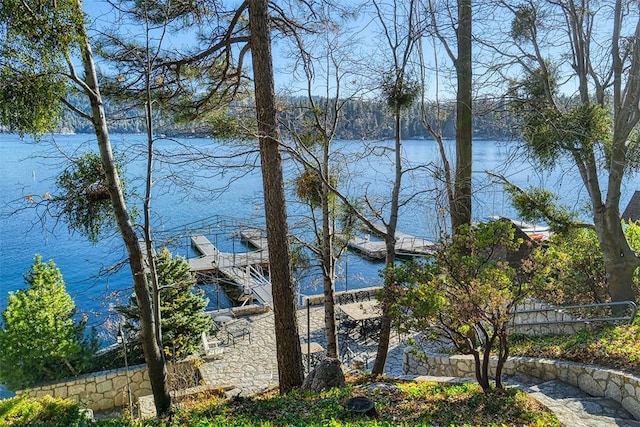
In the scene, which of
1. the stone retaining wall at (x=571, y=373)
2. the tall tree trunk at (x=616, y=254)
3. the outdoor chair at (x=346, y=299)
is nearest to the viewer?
the stone retaining wall at (x=571, y=373)

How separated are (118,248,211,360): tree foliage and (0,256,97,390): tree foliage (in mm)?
1082

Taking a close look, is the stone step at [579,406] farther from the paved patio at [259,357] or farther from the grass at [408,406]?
the paved patio at [259,357]

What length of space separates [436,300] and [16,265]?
21.4 m

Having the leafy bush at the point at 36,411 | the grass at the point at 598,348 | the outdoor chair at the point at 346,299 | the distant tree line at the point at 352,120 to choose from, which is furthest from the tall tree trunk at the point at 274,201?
the outdoor chair at the point at 346,299

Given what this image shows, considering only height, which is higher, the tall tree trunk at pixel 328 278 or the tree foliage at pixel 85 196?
the tree foliage at pixel 85 196

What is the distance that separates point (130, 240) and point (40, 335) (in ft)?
15.5

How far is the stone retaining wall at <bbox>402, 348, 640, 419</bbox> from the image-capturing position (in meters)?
4.43

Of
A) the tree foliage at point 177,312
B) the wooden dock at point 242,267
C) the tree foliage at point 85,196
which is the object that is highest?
the tree foliage at point 85,196

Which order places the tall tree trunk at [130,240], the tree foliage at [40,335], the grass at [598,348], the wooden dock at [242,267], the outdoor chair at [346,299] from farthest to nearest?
1. the wooden dock at [242,267]
2. the outdoor chair at [346,299]
3. the tree foliage at [40,335]
4. the tall tree trunk at [130,240]
5. the grass at [598,348]

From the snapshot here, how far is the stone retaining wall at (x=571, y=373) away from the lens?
443 centimetres

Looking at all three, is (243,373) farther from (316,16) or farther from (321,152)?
(316,16)

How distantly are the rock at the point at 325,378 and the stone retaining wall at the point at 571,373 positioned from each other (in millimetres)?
1157

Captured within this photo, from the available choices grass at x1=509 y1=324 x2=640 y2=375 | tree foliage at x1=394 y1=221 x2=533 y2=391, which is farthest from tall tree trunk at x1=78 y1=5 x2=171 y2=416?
grass at x1=509 y1=324 x2=640 y2=375

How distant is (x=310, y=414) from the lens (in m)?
4.25
